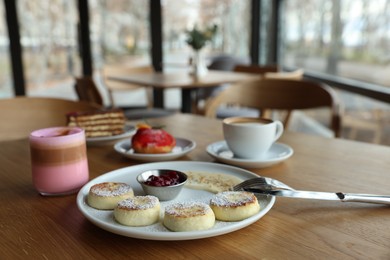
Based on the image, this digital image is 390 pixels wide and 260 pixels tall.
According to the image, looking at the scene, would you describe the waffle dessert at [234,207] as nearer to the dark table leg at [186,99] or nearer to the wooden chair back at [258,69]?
the dark table leg at [186,99]

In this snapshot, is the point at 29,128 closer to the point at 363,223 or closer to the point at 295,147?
the point at 295,147

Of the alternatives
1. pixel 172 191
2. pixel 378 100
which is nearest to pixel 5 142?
pixel 172 191

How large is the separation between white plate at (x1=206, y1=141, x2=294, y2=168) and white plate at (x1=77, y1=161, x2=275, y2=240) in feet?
0.25

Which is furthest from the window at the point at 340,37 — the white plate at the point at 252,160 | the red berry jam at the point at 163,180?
the red berry jam at the point at 163,180

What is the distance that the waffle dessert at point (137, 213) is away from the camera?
61 centimetres

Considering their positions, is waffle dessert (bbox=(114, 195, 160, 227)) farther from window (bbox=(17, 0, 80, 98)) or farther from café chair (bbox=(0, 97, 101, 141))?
window (bbox=(17, 0, 80, 98))

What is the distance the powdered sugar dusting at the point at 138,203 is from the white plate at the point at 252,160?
1.14 feet

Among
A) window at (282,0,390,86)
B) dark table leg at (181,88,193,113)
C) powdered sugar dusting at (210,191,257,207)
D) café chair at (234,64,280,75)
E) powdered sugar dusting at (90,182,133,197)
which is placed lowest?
dark table leg at (181,88,193,113)

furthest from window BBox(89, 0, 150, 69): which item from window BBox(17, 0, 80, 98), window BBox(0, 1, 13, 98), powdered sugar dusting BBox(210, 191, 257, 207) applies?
powdered sugar dusting BBox(210, 191, 257, 207)

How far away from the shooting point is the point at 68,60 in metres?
5.32

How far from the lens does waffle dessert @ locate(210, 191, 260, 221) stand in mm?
630

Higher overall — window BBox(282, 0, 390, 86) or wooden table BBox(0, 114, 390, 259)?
window BBox(282, 0, 390, 86)

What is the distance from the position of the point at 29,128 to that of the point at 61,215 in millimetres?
1108

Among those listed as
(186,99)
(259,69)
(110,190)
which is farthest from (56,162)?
(259,69)
